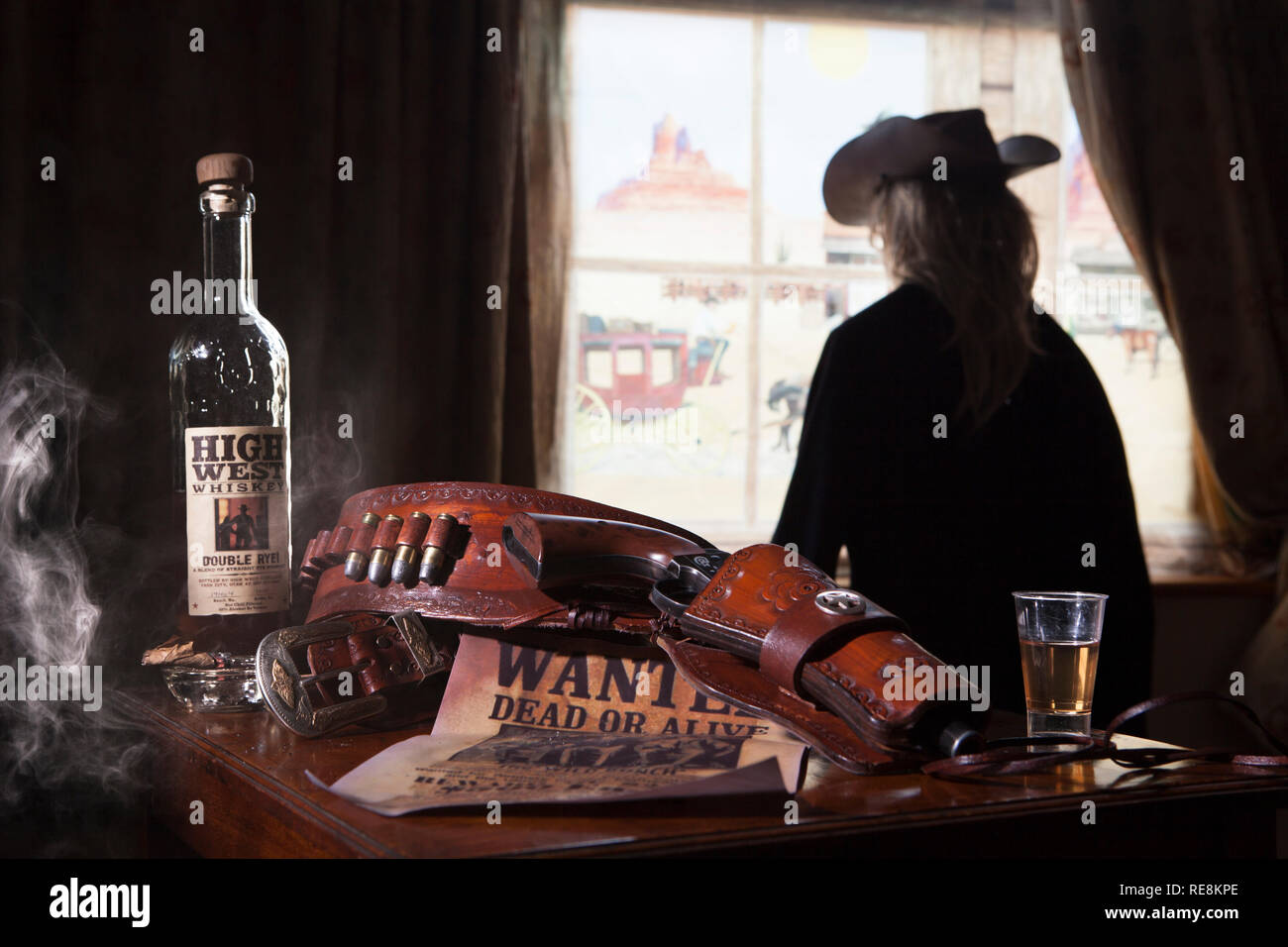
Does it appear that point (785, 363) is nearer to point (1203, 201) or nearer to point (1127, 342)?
point (1127, 342)

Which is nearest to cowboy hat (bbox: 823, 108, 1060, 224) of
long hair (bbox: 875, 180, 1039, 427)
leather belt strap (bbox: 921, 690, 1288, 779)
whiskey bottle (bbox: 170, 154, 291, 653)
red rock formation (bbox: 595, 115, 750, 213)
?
long hair (bbox: 875, 180, 1039, 427)

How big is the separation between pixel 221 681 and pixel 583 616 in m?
0.30

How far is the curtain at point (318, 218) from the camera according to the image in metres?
1.87

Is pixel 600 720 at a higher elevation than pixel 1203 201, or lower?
lower

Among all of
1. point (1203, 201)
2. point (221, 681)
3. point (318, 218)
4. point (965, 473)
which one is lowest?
point (221, 681)

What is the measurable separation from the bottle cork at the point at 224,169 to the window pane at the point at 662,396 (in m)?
1.65

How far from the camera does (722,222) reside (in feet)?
8.49

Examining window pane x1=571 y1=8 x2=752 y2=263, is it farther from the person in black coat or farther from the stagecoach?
the person in black coat

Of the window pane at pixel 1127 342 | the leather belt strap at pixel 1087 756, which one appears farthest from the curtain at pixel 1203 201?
the leather belt strap at pixel 1087 756

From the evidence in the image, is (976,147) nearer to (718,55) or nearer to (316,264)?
(718,55)

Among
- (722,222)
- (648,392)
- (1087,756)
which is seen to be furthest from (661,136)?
(1087,756)

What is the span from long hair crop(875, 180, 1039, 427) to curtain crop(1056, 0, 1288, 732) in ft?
2.97

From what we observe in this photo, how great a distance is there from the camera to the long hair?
5.69ft
